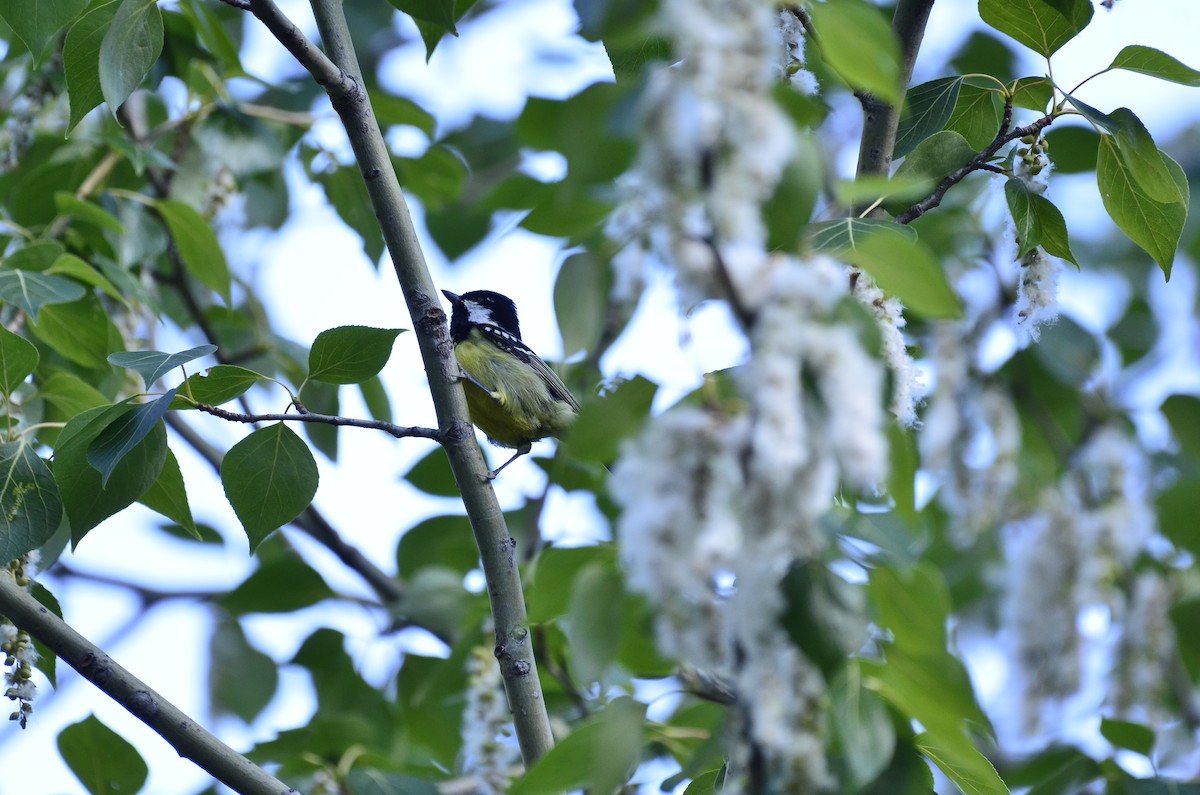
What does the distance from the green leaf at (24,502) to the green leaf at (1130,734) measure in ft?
8.62

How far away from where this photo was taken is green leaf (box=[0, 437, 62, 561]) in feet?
7.10

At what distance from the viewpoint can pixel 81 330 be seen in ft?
10.4

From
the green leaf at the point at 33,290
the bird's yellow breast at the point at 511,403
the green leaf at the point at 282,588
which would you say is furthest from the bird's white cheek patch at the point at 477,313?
the green leaf at the point at 33,290

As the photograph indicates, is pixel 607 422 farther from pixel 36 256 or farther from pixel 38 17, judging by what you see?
pixel 36 256

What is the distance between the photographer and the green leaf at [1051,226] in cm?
203

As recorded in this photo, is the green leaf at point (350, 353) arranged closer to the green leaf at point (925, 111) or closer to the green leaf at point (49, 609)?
the green leaf at point (49, 609)

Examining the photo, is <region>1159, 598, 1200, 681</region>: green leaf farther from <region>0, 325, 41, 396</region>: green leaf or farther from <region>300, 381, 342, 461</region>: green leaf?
<region>0, 325, 41, 396</region>: green leaf

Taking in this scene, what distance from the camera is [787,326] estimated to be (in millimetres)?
1133

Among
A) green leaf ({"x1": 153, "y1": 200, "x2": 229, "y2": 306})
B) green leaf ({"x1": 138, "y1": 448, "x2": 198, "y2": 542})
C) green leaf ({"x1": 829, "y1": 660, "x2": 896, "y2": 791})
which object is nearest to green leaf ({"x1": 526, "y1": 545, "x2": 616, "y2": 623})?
green leaf ({"x1": 829, "y1": 660, "x2": 896, "y2": 791})

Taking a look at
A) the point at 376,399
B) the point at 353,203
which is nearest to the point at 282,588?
the point at 376,399

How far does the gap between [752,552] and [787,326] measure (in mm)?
227

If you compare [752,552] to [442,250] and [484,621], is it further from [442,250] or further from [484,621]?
[442,250]

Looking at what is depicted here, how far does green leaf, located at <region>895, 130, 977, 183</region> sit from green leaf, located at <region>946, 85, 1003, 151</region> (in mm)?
354

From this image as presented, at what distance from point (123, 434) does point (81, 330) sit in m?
1.31
